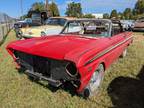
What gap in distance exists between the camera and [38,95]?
4148 millimetres

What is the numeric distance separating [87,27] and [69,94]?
2417mm

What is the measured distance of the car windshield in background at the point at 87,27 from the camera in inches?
209

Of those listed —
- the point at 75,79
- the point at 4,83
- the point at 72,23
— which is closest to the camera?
the point at 75,79

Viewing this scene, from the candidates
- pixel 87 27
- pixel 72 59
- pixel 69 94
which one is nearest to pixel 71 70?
pixel 72 59

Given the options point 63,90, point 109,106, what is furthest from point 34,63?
point 109,106

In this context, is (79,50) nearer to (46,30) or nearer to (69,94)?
(69,94)

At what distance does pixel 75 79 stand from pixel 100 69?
1.07 meters

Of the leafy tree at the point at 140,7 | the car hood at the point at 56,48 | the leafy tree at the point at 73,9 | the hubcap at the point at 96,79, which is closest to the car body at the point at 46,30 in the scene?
the car hood at the point at 56,48

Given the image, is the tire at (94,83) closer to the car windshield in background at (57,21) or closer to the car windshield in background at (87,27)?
the car windshield in background at (87,27)

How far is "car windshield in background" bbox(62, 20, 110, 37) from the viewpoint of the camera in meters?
5.32

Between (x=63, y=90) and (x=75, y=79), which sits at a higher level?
(x=75, y=79)

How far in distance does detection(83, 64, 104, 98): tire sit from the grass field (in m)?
0.12

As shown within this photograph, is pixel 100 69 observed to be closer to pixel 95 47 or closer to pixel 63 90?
pixel 95 47

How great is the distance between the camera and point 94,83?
421 centimetres
